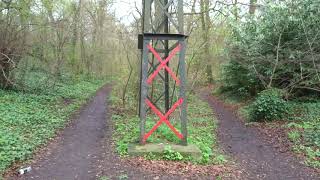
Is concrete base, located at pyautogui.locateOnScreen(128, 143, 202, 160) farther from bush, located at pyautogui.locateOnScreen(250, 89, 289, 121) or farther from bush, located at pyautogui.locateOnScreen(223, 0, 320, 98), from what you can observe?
bush, located at pyautogui.locateOnScreen(223, 0, 320, 98)

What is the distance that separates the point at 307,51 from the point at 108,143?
29.1 feet

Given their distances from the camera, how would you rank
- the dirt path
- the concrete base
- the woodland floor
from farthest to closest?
the concrete base
the dirt path
the woodland floor

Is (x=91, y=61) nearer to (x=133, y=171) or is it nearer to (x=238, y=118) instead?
(x=238, y=118)

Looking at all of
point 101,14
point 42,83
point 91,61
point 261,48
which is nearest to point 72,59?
point 91,61

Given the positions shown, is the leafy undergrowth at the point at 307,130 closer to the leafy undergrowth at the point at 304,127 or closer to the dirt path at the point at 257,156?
the leafy undergrowth at the point at 304,127

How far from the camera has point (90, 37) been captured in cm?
3466

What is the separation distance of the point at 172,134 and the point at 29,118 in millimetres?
5275

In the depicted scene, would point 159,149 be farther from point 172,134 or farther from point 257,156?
point 257,156

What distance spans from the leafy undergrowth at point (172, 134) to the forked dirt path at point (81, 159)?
420mm

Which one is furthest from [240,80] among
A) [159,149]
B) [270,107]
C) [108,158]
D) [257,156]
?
[108,158]

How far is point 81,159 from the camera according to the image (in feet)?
27.1

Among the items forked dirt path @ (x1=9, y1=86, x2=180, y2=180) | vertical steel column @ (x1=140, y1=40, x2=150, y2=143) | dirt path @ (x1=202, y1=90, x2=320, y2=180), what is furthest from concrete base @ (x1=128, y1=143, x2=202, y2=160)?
dirt path @ (x1=202, y1=90, x2=320, y2=180)

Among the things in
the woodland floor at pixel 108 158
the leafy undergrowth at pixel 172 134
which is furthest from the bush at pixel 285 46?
the woodland floor at pixel 108 158

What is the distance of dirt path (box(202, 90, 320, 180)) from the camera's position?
307 inches
